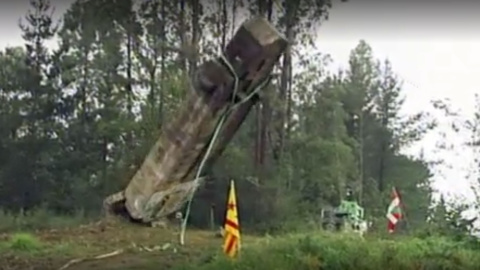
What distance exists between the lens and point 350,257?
7.56m

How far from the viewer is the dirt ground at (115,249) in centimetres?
893

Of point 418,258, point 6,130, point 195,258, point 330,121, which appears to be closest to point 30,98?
point 6,130

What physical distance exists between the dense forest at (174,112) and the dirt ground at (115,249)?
524cm

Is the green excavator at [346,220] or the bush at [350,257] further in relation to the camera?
the green excavator at [346,220]

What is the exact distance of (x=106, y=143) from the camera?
29.9 m

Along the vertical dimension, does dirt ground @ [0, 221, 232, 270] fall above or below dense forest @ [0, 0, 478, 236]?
below

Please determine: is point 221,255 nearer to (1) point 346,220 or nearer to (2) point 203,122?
(2) point 203,122

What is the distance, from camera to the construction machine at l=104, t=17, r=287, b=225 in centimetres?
1147

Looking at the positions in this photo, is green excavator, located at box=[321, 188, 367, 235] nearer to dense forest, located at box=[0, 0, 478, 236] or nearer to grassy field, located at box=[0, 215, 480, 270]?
dense forest, located at box=[0, 0, 478, 236]

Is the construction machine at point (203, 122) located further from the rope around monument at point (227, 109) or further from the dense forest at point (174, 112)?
the dense forest at point (174, 112)

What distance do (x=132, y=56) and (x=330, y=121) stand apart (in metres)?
6.83

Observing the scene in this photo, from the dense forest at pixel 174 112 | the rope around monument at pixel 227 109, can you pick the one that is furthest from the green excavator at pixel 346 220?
the rope around monument at pixel 227 109

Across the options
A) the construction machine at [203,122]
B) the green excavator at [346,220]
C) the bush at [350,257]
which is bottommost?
the bush at [350,257]

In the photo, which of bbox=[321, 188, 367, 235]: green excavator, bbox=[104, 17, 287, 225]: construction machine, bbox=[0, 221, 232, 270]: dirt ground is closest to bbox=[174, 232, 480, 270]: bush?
bbox=[0, 221, 232, 270]: dirt ground
